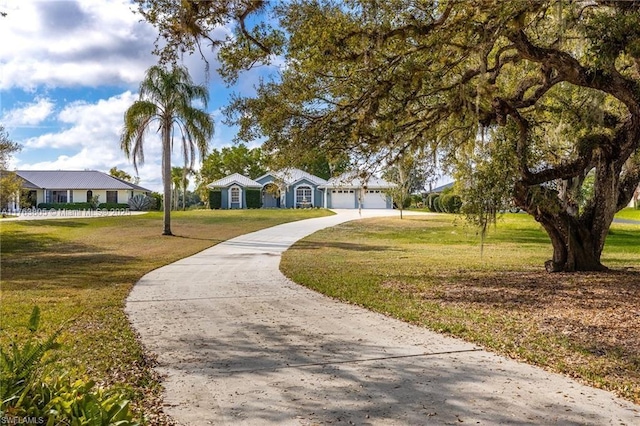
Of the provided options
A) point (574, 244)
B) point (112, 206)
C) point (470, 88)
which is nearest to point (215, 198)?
point (112, 206)

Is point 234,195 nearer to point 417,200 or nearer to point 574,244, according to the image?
point 417,200

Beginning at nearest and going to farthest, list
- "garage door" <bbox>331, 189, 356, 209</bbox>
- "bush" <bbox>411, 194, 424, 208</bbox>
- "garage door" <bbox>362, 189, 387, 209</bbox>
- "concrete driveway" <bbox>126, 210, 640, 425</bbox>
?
1. "concrete driveway" <bbox>126, 210, 640, 425</bbox>
2. "garage door" <bbox>331, 189, 356, 209</bbox>
3. "garage door" <bbox>362, 189, 387, 209</bbox>
4. "bush" <bbox>411, 194, 424, 208</bbox>

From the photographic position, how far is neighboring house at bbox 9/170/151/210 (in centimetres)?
4847

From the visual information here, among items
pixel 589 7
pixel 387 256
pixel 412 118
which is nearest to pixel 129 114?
pixel 387 256

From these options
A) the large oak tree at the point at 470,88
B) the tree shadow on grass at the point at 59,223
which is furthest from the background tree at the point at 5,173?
the large oak tree at the point at 470,88

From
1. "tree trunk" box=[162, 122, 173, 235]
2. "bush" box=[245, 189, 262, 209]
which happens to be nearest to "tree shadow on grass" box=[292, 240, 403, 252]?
"tree trunk" box=[162, 122, 173, 235]

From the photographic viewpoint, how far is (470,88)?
875 cm

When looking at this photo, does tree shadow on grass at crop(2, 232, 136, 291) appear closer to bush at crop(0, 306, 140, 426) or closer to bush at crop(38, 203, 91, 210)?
bush at crop(0, 306, 140, 426)

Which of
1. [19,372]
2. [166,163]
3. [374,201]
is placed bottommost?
[19,372]

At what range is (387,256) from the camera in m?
15.8

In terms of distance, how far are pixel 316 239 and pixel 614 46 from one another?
15.4m

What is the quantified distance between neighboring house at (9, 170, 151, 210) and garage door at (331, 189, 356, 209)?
63.7ft

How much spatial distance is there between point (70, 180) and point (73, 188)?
1.41 m

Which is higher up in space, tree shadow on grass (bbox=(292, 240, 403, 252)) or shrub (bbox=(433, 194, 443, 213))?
shrub (bbox=(433, 194, 443, 213))
